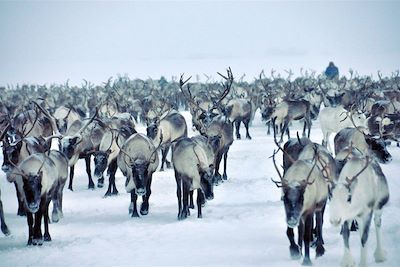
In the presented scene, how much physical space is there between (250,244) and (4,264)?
3.53 m

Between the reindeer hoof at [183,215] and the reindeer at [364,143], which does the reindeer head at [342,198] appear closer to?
the reindeer at [364,143]

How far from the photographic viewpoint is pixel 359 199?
6.88 meters

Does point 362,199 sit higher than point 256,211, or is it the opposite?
point 362,199

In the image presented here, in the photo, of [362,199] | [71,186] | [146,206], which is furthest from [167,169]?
[362,199]

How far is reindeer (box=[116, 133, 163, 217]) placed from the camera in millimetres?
10078

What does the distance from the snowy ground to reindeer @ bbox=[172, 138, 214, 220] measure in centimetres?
38

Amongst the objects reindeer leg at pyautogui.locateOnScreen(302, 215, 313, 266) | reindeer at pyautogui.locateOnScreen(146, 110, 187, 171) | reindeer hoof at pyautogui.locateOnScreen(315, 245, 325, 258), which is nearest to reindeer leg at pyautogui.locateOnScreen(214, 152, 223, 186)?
reindeer at pyautogui.locateOnScreen(146, 110, 187, 171)

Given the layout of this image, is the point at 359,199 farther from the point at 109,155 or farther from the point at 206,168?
the point at 109,155

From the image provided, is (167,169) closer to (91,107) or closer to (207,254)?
(207,254)

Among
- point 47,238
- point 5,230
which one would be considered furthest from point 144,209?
point 5,230

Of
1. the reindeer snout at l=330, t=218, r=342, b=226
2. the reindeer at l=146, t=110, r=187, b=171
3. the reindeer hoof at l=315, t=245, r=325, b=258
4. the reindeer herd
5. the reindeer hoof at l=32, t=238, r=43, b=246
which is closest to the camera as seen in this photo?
the reindeer snout at l=330, t=218, r=342, b=226

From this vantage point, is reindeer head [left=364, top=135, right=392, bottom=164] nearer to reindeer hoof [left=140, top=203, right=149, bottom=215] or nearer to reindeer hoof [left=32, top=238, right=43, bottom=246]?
reindeer hoof [left=140, top=203, right=149, bottom=215]

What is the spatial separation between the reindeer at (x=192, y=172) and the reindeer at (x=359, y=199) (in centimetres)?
320

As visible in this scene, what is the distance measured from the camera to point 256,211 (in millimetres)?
10430
